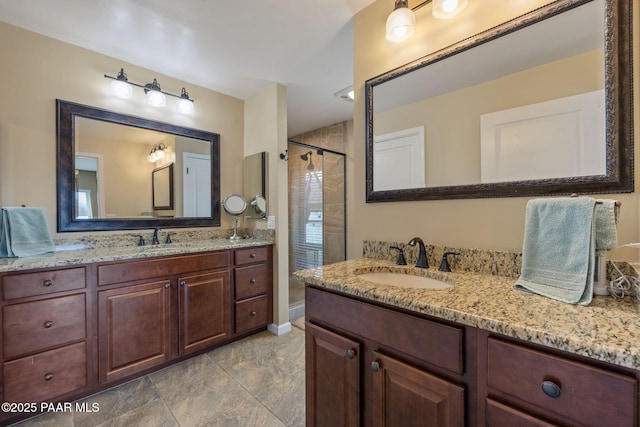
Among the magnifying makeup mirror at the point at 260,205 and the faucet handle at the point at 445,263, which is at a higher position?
the magnifying makeup mirror at the point at 260,205

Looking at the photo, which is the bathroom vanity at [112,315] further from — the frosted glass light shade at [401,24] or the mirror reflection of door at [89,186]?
the frosted glass light shade at [401,24]

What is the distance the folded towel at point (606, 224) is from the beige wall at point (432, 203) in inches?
7.6

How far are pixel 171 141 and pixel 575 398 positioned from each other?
289 centimetres

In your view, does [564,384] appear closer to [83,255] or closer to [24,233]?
[83,255]

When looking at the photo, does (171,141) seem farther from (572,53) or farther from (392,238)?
(572,53)

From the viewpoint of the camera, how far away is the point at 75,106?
1930mm

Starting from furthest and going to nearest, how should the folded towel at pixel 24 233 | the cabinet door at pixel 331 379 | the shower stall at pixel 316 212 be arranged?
the shower stall at pixel 316 212, the folded towel at pixel 24 233, the cabinet door at pixel 331 379

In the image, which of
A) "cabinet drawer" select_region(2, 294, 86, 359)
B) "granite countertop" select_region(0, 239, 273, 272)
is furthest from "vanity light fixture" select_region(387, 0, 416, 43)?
"cabinet drawer" select_region(2, 294, 86, 359)

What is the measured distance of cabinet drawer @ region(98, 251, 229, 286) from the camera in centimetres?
168

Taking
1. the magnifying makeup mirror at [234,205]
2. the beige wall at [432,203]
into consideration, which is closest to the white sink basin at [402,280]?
the beige wall at [432,203]

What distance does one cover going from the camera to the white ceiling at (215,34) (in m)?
1.58

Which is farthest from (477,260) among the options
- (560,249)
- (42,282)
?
(42,282)

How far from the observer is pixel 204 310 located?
82.5 inches

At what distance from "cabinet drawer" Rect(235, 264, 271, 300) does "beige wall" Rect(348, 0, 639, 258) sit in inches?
44.4
